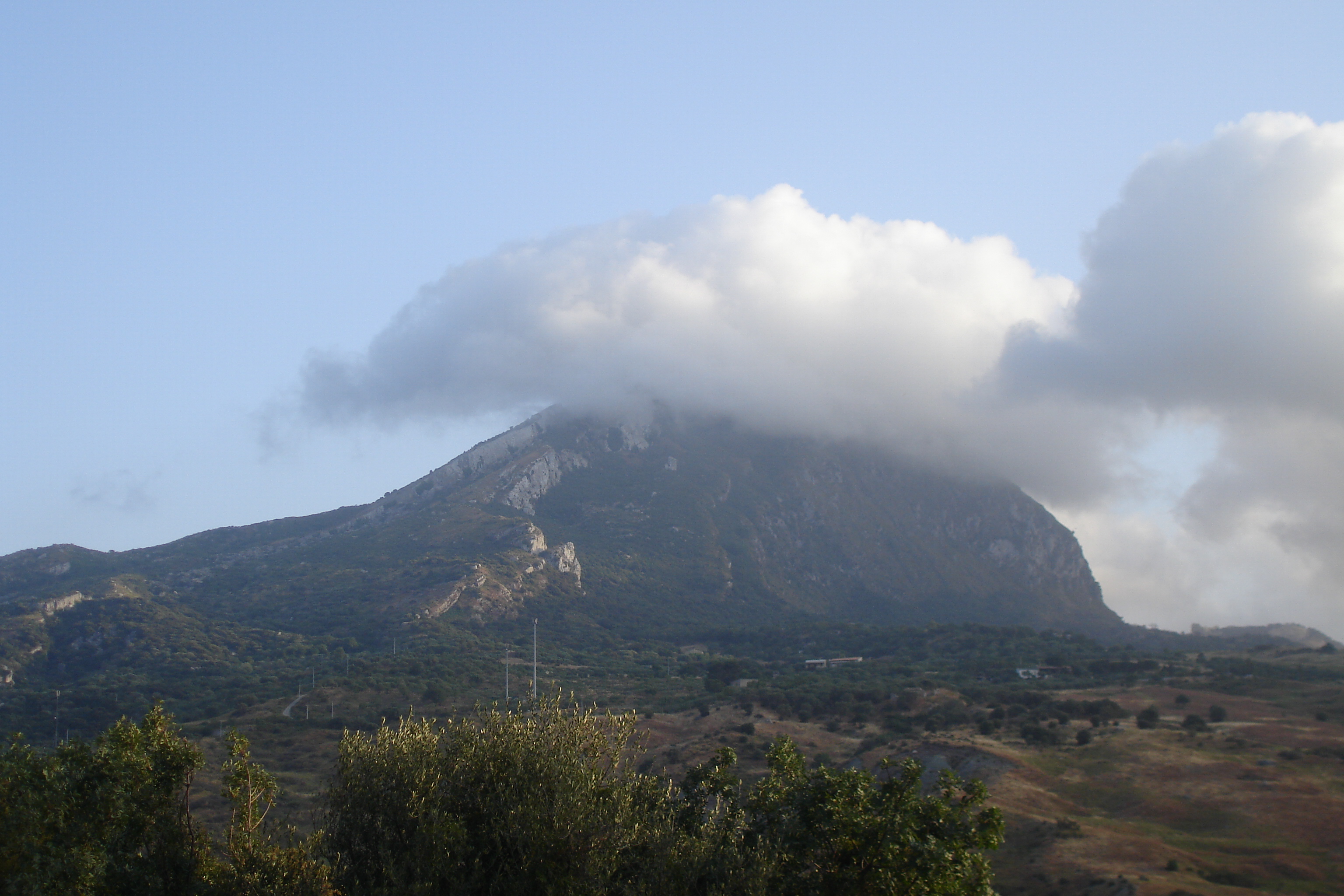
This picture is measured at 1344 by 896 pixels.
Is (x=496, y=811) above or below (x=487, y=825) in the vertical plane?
above

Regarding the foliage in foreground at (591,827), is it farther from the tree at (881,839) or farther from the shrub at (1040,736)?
the shrub at (1040,736)

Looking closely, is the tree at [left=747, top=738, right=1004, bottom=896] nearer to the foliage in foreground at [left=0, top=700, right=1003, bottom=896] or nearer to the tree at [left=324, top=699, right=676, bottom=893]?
the foliage in foreground at [left=0, top=700, right=1003, bottom=896]

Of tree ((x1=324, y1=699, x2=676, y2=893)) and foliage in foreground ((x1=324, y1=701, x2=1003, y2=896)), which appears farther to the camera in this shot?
foliage in foreground ((x1=324, y1=701, x2=1003, y2=896))

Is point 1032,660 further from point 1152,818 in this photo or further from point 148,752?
point 148,752

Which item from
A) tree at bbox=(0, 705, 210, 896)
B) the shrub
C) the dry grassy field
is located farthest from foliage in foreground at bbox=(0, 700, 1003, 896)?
the shrub

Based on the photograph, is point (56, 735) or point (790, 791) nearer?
point (790, 791)

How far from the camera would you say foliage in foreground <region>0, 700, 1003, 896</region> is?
23906 mm

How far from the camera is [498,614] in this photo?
616ft

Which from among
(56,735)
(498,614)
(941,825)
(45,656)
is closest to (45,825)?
(941,825)

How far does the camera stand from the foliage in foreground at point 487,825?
23906mm

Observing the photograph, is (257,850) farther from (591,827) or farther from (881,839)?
(881,839)

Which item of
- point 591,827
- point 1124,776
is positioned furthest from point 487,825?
point 1124,776

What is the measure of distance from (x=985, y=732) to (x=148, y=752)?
83045 mm

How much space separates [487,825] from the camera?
2525 centimetres
